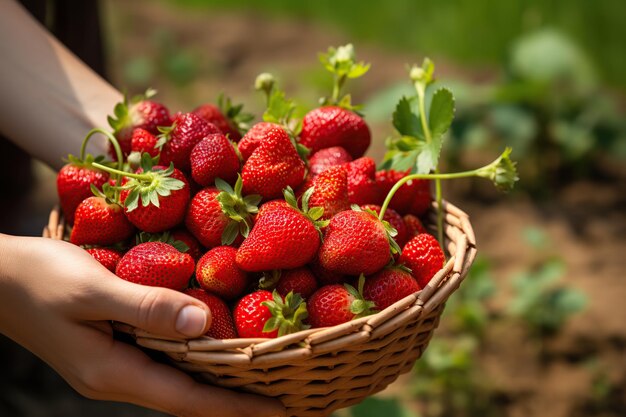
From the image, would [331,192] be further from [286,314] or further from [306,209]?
[286,314]

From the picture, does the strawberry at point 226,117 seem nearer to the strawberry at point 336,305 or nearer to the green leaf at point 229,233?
the green leaf at point 229,233

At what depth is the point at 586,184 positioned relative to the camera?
287 cm

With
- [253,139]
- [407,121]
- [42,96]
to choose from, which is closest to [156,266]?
[253,139]

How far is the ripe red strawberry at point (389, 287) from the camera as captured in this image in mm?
1154

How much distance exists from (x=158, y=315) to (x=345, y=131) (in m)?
0.51

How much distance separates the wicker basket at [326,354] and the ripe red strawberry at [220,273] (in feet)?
0.35

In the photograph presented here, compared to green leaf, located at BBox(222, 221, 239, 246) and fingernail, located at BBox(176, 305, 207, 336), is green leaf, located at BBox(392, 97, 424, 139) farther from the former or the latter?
fingernail, located at BBox(176, 305, 207, 336)

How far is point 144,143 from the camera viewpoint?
1.30m

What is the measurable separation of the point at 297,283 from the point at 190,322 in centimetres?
20

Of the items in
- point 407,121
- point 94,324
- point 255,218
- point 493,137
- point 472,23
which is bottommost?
point 493,137

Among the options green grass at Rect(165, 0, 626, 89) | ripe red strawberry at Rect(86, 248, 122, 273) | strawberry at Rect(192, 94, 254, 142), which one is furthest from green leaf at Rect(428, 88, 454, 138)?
green grass at Rect(165, 0, 626, 89)

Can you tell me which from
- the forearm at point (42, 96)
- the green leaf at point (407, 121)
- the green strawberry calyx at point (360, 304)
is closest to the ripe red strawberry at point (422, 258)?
the green strawberry calyx at point (360, 304)

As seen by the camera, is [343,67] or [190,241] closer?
[190,241]

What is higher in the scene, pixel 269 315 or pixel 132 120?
pixel 132 120
